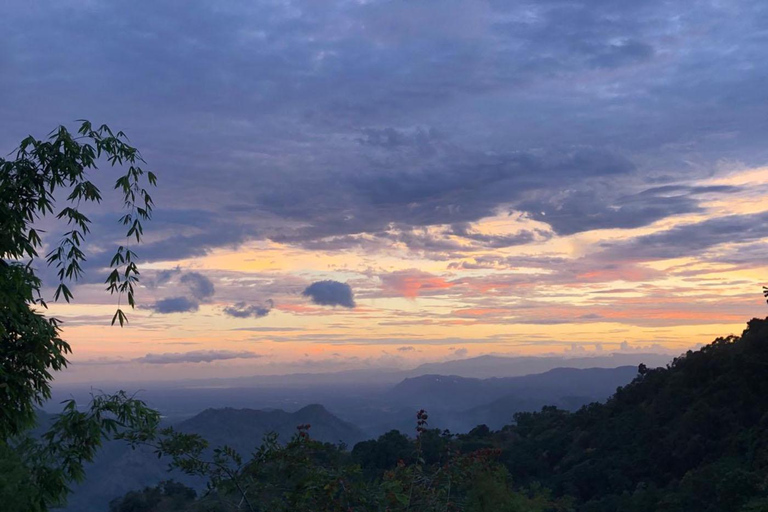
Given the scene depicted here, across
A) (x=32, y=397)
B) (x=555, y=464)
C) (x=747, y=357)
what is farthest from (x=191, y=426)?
(x=32, y=397)

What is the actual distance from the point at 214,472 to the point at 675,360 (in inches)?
1707

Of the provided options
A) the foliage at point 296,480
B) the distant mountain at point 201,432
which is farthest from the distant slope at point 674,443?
the distant mountain at point 201,432

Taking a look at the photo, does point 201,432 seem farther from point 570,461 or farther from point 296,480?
point 296,480

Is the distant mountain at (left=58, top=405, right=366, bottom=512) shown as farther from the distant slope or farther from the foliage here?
the foliage

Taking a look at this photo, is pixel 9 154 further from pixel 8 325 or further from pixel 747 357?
pixel 747 357

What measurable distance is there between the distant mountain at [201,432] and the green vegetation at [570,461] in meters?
73.6

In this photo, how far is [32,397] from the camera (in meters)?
10.1

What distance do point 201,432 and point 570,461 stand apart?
327ft

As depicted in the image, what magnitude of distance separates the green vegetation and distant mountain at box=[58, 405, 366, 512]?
241 ft

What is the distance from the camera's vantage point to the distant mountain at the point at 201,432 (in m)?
130

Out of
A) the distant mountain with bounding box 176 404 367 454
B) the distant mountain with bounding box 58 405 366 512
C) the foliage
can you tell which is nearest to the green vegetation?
the foliage

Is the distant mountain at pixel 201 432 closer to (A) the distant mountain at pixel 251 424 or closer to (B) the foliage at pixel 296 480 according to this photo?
(A) the distant mountain at pixel 251 424

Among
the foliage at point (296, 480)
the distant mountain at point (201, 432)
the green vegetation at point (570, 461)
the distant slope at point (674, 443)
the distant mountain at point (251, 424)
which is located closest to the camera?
the foliage at point (296, 480)

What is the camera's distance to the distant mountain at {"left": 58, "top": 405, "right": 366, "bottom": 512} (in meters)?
130
